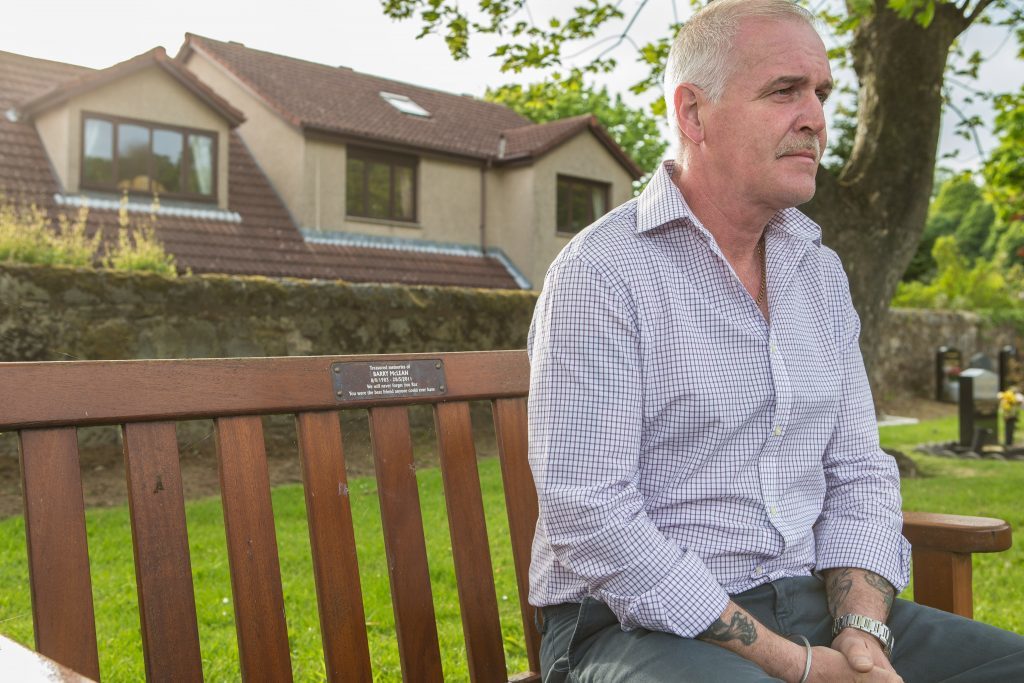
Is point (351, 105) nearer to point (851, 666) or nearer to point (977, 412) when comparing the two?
point (977, 412)

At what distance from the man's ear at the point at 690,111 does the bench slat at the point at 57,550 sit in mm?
1409

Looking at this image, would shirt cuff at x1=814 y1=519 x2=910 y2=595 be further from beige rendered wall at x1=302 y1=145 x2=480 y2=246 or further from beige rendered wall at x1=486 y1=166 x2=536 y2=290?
beige rendered wall at x1=486 y1=166 x2=536 y2=290

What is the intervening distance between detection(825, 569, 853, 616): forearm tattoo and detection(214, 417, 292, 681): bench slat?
3.76 ft

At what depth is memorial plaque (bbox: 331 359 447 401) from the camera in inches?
79.2

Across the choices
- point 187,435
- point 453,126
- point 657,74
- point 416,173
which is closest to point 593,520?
point 187,435

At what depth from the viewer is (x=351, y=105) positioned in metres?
19.1

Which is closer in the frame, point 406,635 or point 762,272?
point 406,635

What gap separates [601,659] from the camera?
1.83 m

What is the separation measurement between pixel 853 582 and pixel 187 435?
6.17 metres

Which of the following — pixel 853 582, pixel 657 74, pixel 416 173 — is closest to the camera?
pixel 853 582

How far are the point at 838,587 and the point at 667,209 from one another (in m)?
0.90

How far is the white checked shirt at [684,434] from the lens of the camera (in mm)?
1803

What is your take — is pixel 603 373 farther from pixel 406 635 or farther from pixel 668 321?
pixel 406 635

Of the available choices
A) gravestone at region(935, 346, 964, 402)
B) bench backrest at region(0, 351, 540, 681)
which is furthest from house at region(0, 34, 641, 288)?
bench backrest at region(0, 351, 540, 681)
